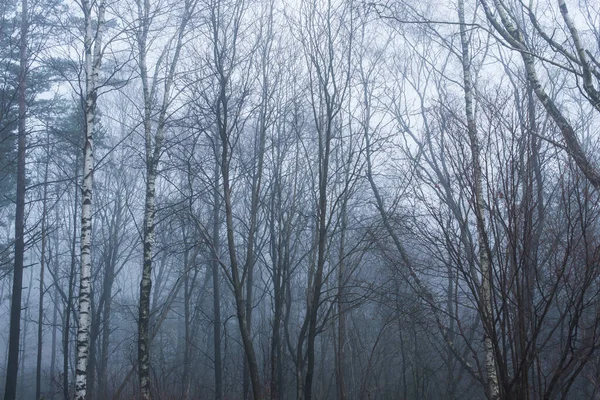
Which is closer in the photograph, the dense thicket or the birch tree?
the dense thicket

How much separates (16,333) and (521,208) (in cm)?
1332

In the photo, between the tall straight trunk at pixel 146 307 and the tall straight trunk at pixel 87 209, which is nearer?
the tall straight trunk at pixel 87 209

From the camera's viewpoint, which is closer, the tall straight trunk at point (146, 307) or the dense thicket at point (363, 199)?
the dense thicket at point (363, 199)

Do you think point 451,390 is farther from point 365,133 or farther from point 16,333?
point 16,333

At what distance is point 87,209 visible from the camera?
8844 mm

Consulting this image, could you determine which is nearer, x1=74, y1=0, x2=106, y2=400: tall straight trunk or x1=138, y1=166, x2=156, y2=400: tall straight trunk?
x1=74, y1=0, x2=106, y2=400: tall straight trunk

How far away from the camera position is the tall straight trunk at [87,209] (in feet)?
27.4

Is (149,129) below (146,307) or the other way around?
the other way around

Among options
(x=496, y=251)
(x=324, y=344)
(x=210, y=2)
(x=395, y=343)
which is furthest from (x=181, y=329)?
(x=496, y=251)

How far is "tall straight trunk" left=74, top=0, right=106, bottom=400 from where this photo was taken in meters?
8.36

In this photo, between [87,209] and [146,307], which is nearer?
[87,209]

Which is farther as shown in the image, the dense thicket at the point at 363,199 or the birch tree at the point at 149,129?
the birch tree at the point at 149,129

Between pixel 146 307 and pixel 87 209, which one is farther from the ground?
pixel 87 209

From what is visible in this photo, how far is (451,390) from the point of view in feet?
46.1
